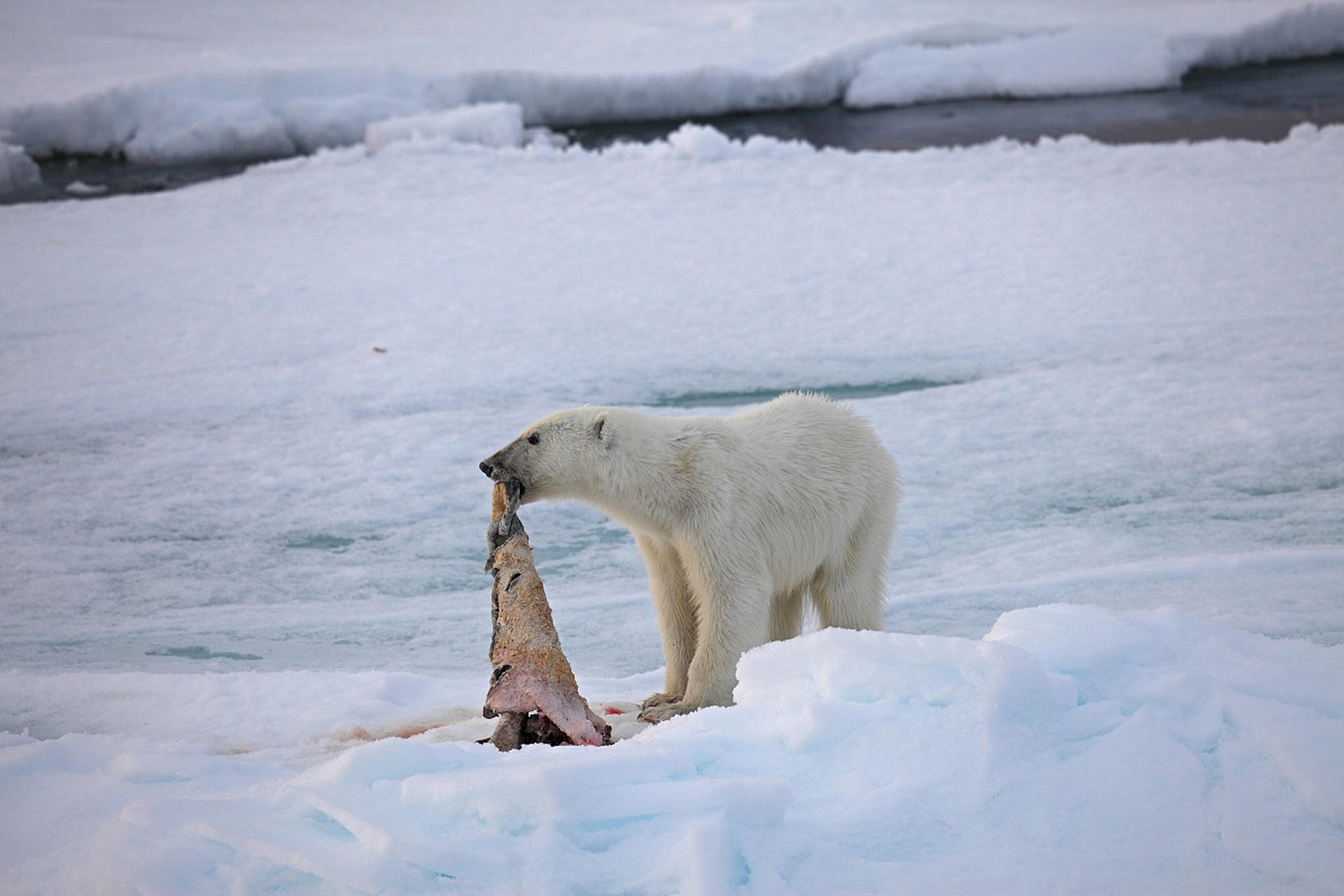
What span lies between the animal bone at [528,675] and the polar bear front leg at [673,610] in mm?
500

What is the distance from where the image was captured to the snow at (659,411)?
2.15m

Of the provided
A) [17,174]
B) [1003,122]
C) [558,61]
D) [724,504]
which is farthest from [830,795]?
[558,61]

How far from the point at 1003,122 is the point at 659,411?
7.05 meters

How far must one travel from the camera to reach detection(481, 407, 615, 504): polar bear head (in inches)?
132

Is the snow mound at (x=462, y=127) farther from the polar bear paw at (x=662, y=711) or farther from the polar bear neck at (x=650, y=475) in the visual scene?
the polar bear paw at (x=662, y=711)

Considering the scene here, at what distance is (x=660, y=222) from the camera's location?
27.0 ft

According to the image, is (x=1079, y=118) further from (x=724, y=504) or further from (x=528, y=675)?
(x=528, y=675)

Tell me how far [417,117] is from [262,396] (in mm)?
4938

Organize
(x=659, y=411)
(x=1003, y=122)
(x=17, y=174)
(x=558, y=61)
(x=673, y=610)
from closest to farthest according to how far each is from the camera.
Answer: (x=673, y=610) < (x=659, y=411) < (x=17, y=174) < (x=1003, y=122) < (x=558, y=61)

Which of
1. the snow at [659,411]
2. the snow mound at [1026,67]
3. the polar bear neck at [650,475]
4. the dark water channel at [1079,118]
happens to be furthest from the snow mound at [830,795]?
the snow mound at [1026,67]

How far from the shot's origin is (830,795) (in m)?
2.27

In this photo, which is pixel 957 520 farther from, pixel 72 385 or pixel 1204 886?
pixel 72 385

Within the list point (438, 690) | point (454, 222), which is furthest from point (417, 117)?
point (438, 690)

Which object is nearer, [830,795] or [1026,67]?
[830,795]
